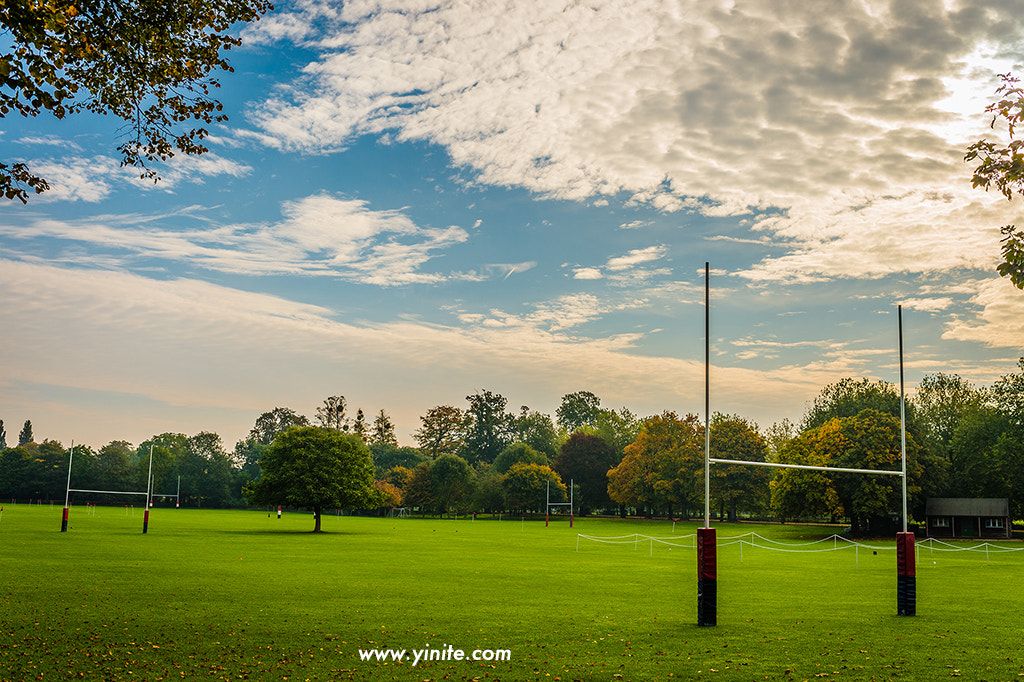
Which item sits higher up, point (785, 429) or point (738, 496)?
point (785, 429)

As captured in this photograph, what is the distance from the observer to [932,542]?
1971 inches

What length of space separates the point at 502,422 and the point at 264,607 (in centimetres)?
11995

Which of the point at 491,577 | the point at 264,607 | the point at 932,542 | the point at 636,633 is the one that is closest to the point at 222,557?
the point at 491,577

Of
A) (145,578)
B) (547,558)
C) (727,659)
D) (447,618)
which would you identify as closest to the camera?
(727,659)

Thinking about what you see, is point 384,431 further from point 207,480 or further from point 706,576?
point 706,576

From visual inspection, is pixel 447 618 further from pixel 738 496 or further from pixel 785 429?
pixel 785 429

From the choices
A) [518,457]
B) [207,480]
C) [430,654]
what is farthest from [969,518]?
[207,480]

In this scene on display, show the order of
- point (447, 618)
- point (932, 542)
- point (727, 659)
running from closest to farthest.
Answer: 1. point (727, 659)
2. point (447, 618)
3. point (932, 542)

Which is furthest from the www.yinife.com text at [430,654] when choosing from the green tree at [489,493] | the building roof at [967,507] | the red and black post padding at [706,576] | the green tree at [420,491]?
the green tree at [420,491]

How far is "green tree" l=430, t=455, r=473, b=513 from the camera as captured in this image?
9869cm

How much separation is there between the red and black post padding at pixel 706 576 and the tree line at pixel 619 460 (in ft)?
129

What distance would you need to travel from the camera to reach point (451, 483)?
99500 millimetres

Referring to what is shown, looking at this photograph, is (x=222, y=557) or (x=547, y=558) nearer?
Result: (x=222, y=557)

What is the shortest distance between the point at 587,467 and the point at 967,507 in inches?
1973
